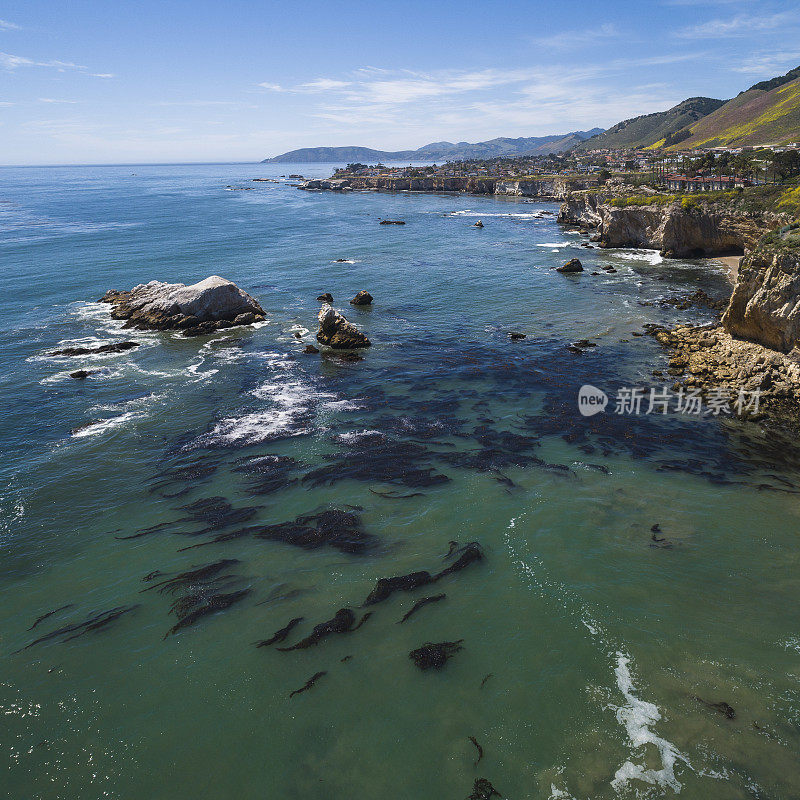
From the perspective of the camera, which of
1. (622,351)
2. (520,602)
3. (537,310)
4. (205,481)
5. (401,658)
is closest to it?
(401,658)

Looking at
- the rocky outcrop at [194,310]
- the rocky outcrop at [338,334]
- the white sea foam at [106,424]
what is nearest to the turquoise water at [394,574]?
the white sea foam at [106,424]

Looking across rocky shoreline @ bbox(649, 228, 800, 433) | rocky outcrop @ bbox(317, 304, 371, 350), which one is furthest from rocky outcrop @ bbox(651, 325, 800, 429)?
rocky outcrop @ bbox(317, 304, 371, 350)

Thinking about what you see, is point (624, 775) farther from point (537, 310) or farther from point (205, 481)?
point (537, 310)

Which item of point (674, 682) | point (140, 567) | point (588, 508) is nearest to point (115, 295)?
point (140, 567)

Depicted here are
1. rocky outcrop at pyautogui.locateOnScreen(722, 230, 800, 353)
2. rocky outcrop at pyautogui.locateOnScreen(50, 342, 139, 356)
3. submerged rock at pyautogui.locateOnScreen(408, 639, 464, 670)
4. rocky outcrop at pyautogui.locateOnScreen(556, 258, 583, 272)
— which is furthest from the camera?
rocky outcrop at pyautogui.locateOnScreen(556, 258, 583, 272)

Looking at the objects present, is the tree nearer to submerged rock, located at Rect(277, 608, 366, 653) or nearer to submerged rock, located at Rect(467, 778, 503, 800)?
submerged rock, located at Rect(277, 608, 366, 653)
